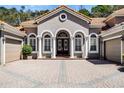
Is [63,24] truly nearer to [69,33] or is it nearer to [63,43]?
[69,33]

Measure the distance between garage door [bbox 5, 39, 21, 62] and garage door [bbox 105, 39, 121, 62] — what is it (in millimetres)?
10955

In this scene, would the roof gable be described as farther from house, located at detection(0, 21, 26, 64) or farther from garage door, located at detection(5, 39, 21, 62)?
garage door, located at detection(5, 39, 21, 62)

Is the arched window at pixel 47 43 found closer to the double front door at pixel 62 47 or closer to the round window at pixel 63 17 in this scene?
the round window at pixel 63 17

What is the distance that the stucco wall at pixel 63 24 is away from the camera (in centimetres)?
3159

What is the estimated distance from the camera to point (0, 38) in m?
21.4

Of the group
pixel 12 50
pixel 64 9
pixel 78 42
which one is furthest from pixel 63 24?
pixel 12 50

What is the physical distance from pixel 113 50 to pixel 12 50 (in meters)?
11.0

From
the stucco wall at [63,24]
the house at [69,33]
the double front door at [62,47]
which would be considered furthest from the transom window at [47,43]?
the double front door at [62,47]

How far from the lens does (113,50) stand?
84.1 ft

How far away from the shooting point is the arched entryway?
34.2 m

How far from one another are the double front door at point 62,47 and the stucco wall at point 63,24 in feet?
11.3

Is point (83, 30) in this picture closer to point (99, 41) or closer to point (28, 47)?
point (99, 41)
